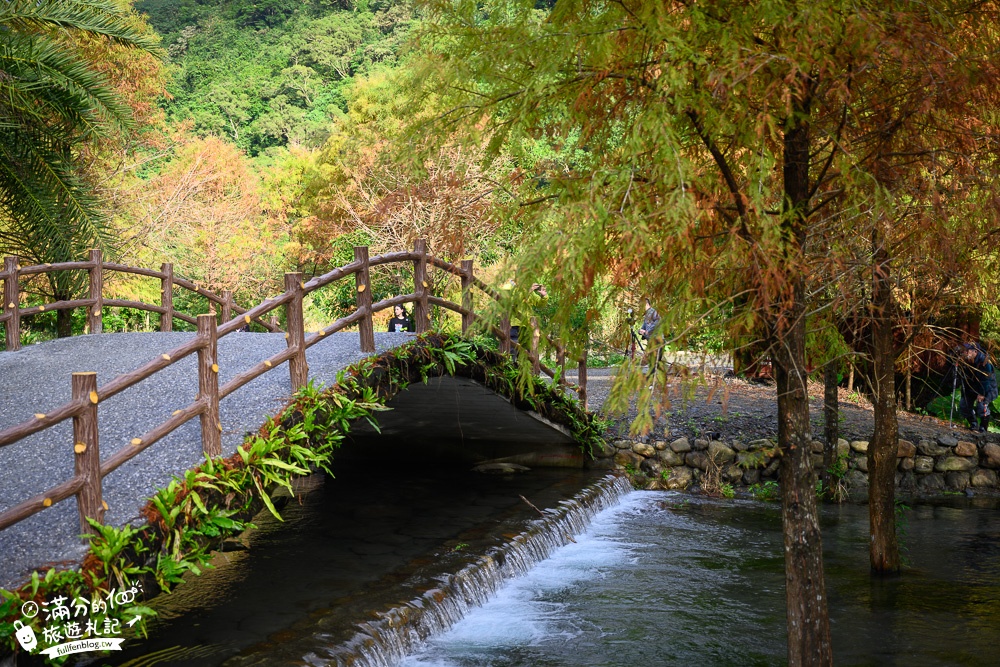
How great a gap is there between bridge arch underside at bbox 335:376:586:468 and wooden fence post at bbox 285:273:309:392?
12.0 feet

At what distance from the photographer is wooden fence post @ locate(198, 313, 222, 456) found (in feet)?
23.7

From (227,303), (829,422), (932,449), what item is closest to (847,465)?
(932,449)

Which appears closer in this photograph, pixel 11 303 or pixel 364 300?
pixel 364 300

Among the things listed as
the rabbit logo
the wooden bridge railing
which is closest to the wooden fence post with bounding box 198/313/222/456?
the wooden bridge railing

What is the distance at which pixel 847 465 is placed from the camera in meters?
12.9

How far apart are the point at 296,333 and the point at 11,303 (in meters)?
6.10

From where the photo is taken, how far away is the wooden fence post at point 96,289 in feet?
42.7

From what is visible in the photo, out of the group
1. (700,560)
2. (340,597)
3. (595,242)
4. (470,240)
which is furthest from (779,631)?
(470,240)

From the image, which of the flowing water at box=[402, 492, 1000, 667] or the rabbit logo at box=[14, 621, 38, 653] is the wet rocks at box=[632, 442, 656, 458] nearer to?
the flowing water at box=[402, 492, 1000, 667]

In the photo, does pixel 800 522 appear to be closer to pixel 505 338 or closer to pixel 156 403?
pixel 156 403

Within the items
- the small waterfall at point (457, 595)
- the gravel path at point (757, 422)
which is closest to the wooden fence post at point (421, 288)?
the small waterfall at point (457, 595)

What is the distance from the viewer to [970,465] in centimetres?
1316

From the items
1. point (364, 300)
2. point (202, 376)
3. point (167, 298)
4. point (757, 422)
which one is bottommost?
point (757, 422)

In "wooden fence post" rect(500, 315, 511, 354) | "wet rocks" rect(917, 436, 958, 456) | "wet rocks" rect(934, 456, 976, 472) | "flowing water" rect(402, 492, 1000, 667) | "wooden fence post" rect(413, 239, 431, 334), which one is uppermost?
"wooden fence post" rect(413, 239, 431, 334)
